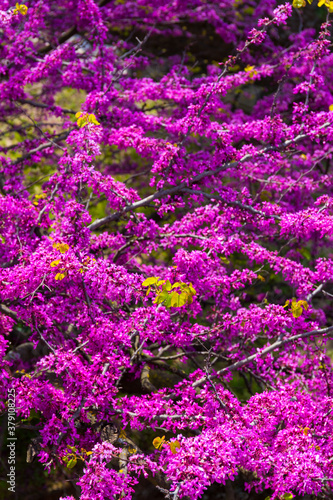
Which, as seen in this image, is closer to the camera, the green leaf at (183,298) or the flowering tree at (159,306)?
the green leaf at (183,298)

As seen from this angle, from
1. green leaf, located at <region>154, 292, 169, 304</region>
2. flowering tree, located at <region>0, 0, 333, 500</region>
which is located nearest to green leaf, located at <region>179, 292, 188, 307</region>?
flowering tree, located at <region>0, 0, 333, 500</region>

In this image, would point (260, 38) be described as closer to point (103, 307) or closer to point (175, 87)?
point (175, 87)

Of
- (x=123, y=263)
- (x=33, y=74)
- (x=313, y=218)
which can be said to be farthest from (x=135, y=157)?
(x=313, y=218)

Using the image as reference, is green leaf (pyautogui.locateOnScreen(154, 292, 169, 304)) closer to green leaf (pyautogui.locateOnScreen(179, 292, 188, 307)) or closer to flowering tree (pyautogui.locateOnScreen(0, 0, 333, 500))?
flowering tree (pyautogui.locateOnScreen(0, 0, 333, 500))

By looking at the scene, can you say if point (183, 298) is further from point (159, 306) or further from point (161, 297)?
point (159, 306)

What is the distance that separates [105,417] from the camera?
13.5ft

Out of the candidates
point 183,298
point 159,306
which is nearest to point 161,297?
point 183,298

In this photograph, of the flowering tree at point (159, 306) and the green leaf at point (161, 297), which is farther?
the flowering tree at point (159, 306)

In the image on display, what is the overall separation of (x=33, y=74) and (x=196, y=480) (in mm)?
5109

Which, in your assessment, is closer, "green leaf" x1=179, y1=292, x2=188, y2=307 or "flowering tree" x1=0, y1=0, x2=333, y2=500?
"green leaf" x1=179, y1=292, x2=188, y2=307

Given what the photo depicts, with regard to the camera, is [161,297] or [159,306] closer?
[161,297]

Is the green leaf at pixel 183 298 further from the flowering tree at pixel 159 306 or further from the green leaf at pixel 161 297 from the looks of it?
the green leaf at pixel 161 297

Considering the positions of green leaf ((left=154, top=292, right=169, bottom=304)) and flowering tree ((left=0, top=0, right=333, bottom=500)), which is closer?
green leaf ((left=154, top=292, right=169, bottom=304))

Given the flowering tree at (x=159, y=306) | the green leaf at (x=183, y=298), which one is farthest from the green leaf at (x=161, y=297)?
the green leaf at (x=183, y=298)
